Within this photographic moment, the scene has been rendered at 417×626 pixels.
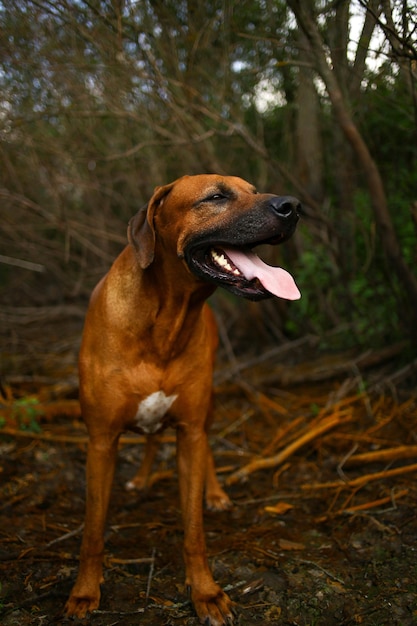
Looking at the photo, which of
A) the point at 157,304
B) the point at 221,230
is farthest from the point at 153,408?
the point at 221,230

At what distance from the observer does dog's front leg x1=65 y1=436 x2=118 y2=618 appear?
2.62 meters

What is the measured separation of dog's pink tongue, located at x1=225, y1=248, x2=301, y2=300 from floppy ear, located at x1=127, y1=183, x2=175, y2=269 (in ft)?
1.18

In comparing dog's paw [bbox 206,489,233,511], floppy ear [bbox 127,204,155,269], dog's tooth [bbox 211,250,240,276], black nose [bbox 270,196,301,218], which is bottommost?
dog's paw [bbox 206,489,233,511]

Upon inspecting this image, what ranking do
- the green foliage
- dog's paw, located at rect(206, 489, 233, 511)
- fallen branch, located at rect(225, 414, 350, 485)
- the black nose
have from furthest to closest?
the green foliage → fallen branch, located at rect(225, 414, 350, 485) → dog's paw, located at rect(206, 489, 233, 511) → the black nose

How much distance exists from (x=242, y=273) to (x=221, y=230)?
21 centimetres

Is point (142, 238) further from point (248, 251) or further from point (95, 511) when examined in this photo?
point (95, 511)

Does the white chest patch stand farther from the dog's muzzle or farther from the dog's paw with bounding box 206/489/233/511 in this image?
the dog's paw with bounding box 206/489/233/511

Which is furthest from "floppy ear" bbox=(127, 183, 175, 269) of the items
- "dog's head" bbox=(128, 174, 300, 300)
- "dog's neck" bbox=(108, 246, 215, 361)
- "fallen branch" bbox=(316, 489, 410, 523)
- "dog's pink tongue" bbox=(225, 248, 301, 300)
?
"fallen branch" bbox=(316, 489, 410, 523)

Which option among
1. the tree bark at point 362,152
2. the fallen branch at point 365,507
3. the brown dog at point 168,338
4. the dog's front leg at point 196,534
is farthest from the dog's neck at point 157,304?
the tree bark at point 362,152

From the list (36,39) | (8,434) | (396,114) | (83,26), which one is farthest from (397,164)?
(8,434)

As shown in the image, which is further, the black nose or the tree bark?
the tree bark

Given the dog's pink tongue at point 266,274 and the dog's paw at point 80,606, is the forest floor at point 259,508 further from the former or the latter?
the dog's pink tongue at point 266,274

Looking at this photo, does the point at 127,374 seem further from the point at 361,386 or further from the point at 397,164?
the point at 397,164

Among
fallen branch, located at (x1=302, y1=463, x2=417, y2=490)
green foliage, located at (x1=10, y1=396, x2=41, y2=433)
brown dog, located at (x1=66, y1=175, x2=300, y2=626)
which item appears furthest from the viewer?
green foliage, located at (x1=10, y1=396, x2=41, y2=433)
